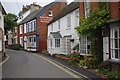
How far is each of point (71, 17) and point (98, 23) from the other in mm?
7436

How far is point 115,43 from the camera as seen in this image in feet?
25.2

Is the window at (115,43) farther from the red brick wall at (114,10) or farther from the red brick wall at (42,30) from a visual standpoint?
the red brick wall at (42,30)

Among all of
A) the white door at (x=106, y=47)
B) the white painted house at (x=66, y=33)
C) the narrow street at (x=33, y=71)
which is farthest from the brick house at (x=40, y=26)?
the white door at (x=106, y=47)

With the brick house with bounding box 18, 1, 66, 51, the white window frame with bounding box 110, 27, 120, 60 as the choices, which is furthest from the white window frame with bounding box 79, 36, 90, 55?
the brick house with bounding box 18, 1, 66, 51

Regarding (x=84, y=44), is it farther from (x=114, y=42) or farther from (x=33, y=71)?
(x=33, y=71)

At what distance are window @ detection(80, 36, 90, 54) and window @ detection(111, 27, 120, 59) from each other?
2894 mm

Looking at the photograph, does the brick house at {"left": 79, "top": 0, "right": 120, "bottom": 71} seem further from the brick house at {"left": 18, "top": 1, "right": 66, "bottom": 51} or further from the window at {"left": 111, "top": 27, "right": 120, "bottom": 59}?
the brick house at {"left": 18, "top": 1, "right": 66, "bottom": 51}

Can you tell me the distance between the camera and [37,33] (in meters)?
25.9

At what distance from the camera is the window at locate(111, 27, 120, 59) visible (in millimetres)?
7363

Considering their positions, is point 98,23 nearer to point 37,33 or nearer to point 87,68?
point 87,68

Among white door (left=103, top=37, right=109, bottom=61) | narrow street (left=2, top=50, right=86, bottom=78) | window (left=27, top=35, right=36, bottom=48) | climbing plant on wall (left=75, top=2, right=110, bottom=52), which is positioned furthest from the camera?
window (left=27, top=35, right=36, bottom=48)

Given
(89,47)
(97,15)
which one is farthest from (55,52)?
(97,15)

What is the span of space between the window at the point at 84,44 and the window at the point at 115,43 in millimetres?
2894

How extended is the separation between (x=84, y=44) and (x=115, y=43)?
11.5ft
